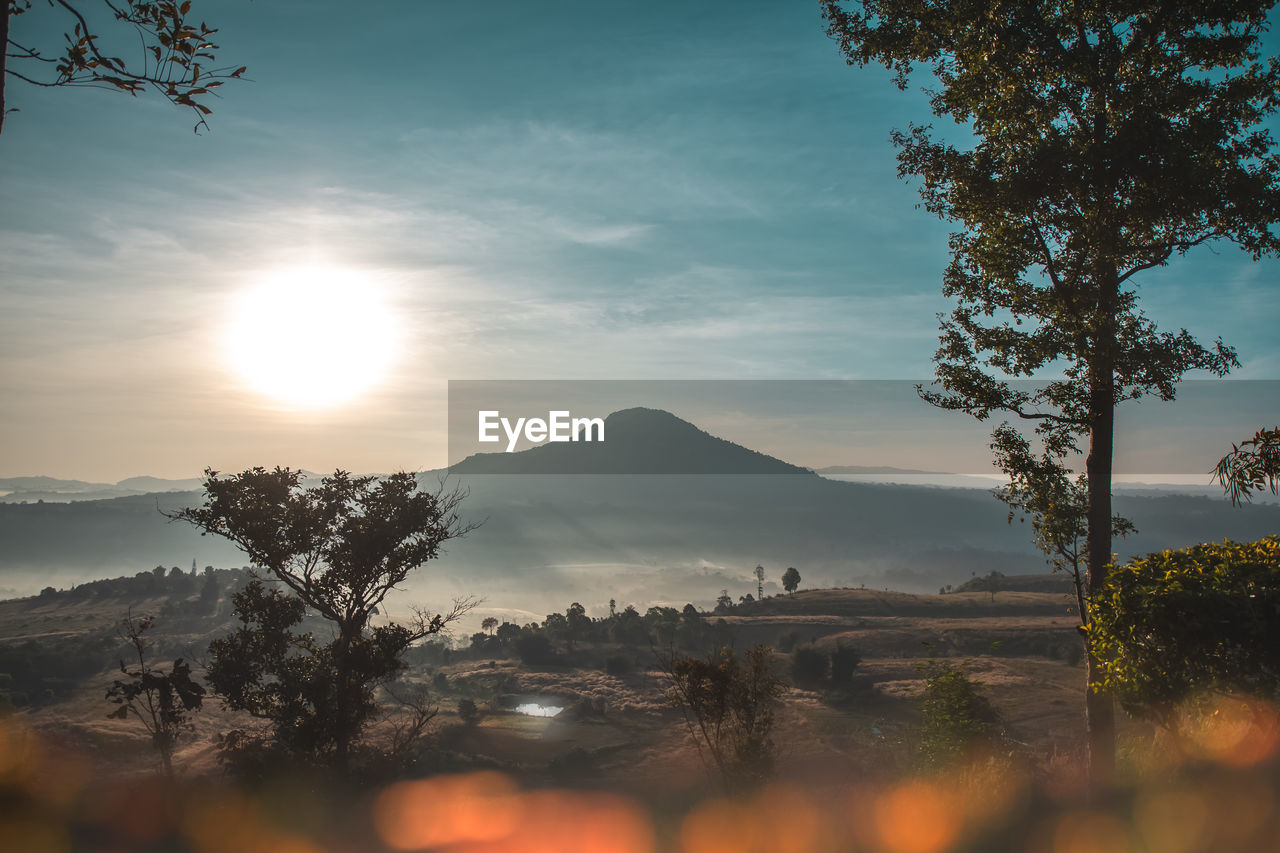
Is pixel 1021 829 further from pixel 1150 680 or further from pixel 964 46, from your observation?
pixel 964 46

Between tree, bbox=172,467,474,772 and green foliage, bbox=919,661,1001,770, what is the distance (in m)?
12.0

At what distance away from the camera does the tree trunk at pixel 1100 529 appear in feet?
37.8

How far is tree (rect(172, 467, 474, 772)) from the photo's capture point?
64.0 feet

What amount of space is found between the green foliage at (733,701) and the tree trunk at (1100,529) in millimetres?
5664

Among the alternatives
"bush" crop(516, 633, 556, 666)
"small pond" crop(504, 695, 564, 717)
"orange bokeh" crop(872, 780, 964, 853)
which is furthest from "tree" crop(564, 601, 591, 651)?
"orange bokeh" crop(872, 780, 964, 853)

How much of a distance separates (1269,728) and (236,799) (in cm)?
1901

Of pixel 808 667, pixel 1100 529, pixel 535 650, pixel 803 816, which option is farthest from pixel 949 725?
pixel 535 650

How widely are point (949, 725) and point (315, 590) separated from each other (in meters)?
15.9

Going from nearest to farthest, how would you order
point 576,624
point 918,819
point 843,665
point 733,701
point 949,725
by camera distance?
point 918,819 → point 733,701 → point 949,725 → point 843,665 → point 576,624

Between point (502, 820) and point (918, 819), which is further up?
point (918, 819)

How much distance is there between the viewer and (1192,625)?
756 cm

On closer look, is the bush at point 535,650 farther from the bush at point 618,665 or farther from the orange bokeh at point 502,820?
the orange bokeh at point 502,820

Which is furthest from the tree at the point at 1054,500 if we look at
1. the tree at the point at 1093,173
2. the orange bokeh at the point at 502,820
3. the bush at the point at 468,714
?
the bush at the point at 468,714

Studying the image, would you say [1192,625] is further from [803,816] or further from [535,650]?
[535,650]
